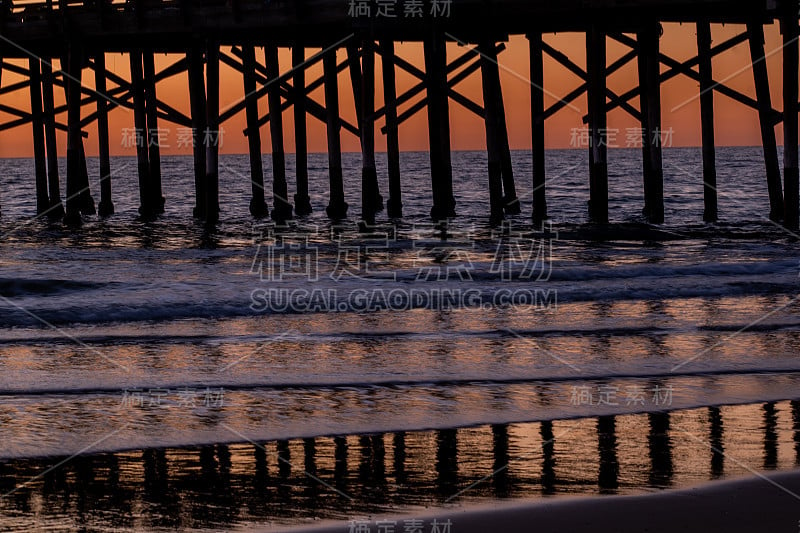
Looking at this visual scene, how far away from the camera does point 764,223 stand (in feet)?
78.1

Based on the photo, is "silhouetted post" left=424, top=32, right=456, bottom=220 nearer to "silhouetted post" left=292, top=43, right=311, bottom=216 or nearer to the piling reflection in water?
"silhouetted post" left=292, top=43, right=311, bottom=216

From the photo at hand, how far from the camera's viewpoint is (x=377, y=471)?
18.2ft

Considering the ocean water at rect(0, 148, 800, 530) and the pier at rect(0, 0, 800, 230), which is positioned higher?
the pier at rect(0, 0, 800, 230)

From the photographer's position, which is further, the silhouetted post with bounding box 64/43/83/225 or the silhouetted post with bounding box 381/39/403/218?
the silhouetted post with bounding box 64/43/83/225

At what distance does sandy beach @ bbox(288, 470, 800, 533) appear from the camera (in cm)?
468

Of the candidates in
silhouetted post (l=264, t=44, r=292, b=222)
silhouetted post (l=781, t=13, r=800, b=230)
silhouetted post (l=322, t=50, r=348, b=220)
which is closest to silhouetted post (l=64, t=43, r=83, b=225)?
silhouetted post (l=264, t=44, r=292, b=222)

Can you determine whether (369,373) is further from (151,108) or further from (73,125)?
(151,108)

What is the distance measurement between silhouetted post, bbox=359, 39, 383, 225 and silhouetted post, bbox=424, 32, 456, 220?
3.18 ft

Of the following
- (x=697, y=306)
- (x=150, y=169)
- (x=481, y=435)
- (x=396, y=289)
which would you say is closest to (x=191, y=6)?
(x=150, y=169)

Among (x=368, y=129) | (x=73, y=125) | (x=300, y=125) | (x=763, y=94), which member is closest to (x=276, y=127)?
(x=300, y=125)

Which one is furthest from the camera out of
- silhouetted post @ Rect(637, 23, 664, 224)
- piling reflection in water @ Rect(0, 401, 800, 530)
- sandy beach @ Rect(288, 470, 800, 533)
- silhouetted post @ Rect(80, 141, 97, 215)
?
silhouetted post @ Rect(80, 141, 97, 215)

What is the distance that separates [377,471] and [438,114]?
1340cm

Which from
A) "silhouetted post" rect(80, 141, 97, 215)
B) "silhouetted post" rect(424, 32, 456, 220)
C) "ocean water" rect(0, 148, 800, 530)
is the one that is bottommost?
"ocean water" rect(0, 148, 800, 530)

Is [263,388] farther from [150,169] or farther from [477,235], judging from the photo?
[150,169]
